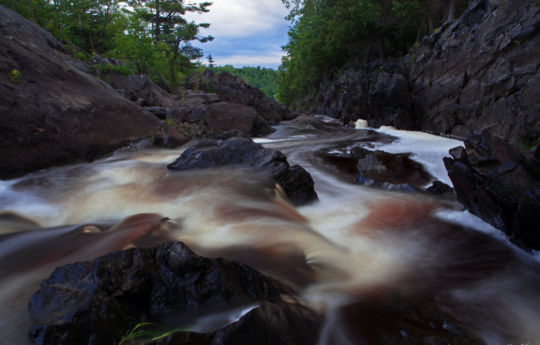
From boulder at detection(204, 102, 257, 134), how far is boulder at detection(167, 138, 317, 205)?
5966 millimetres

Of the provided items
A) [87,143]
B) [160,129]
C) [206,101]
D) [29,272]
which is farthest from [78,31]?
[29,272]

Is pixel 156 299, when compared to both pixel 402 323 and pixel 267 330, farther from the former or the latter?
pixel 402 323

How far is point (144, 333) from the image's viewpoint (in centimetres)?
182

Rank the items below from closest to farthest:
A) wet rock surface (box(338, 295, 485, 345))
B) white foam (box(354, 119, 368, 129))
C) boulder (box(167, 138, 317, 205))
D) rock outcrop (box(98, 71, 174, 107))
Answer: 1. wet rock surface (box(338, 295, 485, 345))
2. boulder (box(167, 138, 317, 205))
3. rock outcrop (box(98, 71, 174, 107))
4. white foam (box(354, 119, 368, 129))

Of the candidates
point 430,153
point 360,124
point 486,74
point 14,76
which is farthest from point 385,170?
point 360,124

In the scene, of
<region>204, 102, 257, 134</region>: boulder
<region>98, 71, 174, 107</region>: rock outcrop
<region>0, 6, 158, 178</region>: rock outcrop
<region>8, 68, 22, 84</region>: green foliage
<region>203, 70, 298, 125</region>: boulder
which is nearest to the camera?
<region>0, 6, 158, 178</region>: rock outcrop

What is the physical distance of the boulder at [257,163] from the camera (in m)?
5.19

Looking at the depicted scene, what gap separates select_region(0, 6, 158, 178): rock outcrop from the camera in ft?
18.6

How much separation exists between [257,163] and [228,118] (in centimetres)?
780

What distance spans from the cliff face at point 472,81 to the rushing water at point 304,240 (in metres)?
7.08

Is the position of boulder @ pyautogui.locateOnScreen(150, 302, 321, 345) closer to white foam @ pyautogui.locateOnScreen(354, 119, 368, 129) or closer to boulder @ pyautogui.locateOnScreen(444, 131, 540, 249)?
→ boulder @ pyautogui.locateOnScreen(444, 131, 540, 249)

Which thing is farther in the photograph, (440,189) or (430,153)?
(430,153)

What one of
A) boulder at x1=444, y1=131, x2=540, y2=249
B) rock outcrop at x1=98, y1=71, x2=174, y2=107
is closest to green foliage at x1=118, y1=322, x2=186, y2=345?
boulder at x1=444, y1=131, x2=540, y2=249

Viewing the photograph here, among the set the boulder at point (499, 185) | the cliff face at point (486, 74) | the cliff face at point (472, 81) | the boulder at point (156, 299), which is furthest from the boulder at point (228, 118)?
the boulder at point (156, 299)
